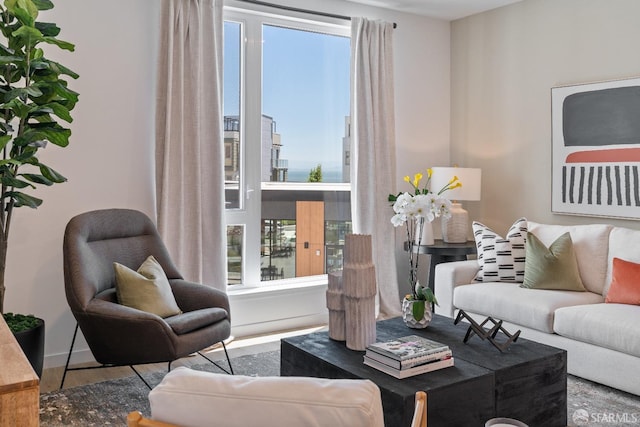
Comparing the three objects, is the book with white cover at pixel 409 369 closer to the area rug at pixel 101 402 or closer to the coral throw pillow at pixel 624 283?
the area rug at pixel 101 402

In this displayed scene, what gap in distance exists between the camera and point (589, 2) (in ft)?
14.5

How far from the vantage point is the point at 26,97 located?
3.04m

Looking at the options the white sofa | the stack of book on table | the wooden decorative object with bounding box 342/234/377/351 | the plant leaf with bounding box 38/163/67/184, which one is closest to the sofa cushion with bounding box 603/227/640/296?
the white sofa

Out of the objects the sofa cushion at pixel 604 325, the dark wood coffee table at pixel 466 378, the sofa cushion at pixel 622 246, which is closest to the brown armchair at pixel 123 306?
the dark wood coffee table at pixel 466 378

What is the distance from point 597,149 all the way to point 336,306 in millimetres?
2686

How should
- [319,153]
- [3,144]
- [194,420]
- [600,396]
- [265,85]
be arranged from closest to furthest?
[194,420] < [3,144] < [600,396] < [265,85] < [319,153]

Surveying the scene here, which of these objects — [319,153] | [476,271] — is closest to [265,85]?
[319,153]

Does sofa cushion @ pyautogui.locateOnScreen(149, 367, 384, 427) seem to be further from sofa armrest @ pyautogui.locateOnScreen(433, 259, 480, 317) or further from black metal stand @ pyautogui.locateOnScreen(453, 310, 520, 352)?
sofa armrest @ pyautogui.locateOnScreen(433, 259, 480, 317)

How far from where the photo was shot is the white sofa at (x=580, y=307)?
318 centimetres

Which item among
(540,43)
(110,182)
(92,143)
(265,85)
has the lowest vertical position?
(110,182)

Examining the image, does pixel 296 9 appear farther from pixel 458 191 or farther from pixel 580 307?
pixel 580 307

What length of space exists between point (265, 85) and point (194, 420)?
3774 millimetres

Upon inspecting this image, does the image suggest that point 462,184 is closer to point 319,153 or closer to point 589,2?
point 319,153

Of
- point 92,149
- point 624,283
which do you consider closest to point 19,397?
point 92,149
